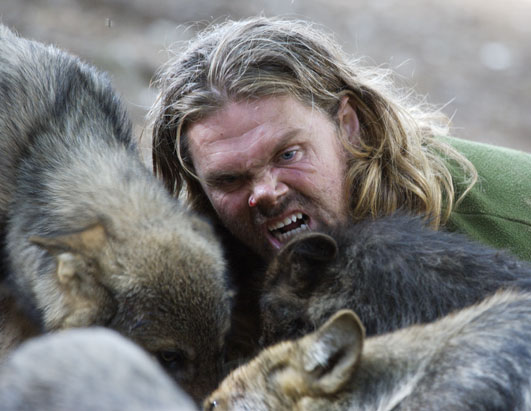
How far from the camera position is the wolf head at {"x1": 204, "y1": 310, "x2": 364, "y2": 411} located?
2.25 meters

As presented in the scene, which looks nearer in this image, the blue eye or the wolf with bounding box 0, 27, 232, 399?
the wolf with bounding box 0, 27, 232, 399

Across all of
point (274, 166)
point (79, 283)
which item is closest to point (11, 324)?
point (79, 283)

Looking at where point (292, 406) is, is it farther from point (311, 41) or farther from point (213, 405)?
point (311, 41)

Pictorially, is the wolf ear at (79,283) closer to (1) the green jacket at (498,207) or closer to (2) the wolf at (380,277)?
(2) the wolf at (380,277)

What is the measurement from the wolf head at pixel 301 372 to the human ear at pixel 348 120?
1878 mm

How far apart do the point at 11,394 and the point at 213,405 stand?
1.17m

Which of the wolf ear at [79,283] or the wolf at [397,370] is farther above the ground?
the wolf at [397,370]

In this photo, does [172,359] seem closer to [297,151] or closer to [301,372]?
[301,372]

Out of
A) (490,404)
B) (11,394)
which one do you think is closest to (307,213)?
(490,404)

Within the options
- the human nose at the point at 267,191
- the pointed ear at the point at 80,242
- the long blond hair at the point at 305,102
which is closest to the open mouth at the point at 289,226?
the human nose at the point at 267,191

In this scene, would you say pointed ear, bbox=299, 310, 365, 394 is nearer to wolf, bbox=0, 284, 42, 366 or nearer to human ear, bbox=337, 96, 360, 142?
wolf, bbox=0, 284, 42, 366

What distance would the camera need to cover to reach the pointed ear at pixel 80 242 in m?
2.95

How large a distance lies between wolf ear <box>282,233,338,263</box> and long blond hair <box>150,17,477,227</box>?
778 mm

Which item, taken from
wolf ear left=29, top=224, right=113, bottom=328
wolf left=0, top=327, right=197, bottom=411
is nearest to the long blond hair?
wolf ear left=29, top=224, right=113, bottom=328
